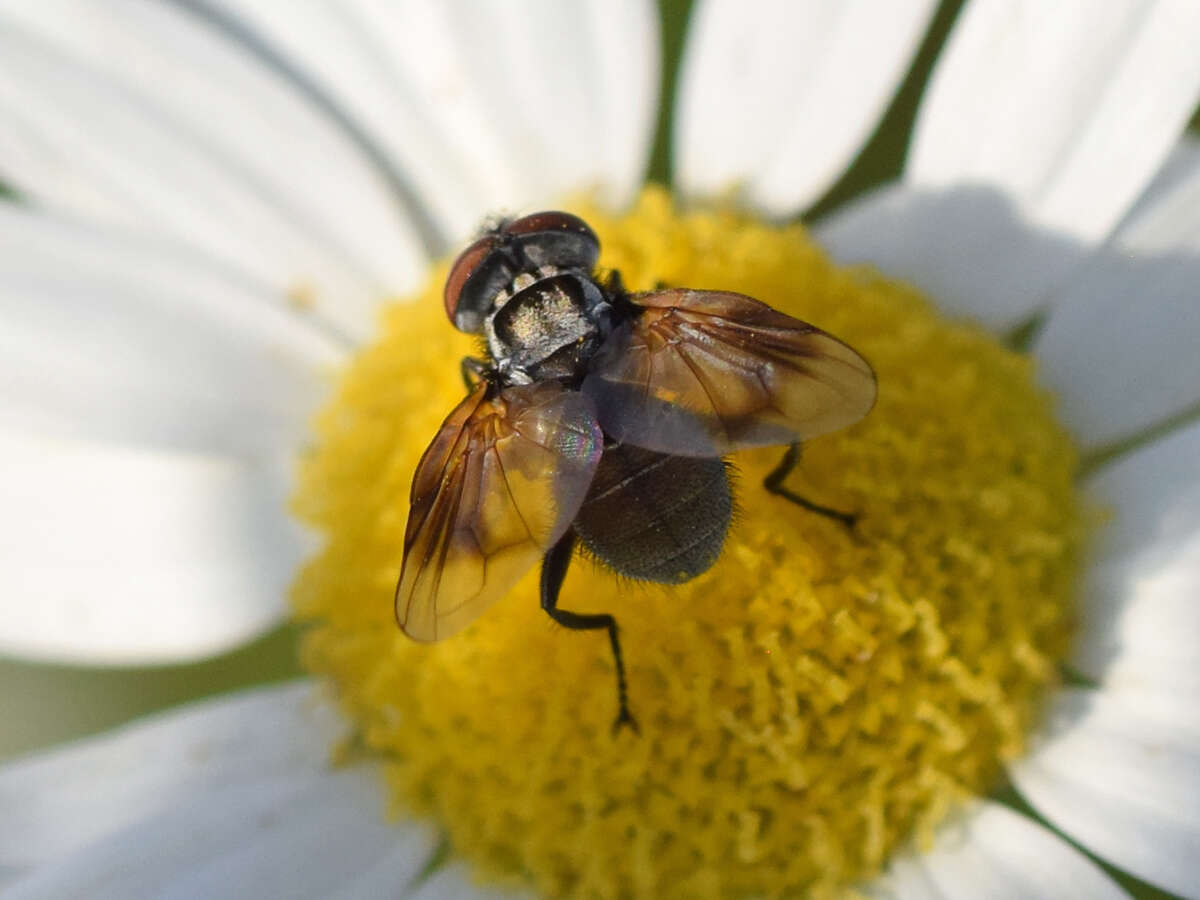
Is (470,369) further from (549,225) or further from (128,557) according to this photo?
(128,557)

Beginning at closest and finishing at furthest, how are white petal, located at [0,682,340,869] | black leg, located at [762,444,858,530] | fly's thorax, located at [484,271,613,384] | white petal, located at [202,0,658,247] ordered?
fly's thorax, located at [484,271,613,384] < black leg, located at [762,444,858,530] < white petal, located at [0,682,340,869] < white petal, located at [202,0,658,247]

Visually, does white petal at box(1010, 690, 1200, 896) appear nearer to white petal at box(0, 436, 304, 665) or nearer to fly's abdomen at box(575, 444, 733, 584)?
fly's abdomen at box(575, 444, 733, 584)

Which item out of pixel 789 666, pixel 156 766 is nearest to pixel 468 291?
pixel 789 666

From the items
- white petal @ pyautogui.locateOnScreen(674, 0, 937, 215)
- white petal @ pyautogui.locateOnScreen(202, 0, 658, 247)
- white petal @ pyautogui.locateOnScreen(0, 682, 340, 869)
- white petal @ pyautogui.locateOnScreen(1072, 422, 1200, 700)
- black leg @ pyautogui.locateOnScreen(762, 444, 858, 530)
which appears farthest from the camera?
white petal @ pyautogui.locateOnScreen(202, 0, 658, 247)

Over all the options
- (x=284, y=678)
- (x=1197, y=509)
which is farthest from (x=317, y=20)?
(x=1197, y=509)

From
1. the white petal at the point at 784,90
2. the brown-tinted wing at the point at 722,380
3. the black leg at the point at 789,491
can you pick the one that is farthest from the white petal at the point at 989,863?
the white petal at the point at 784,90

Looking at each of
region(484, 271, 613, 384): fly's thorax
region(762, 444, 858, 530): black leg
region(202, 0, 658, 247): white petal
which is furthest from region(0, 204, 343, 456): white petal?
region(762, 444, 858, 530): black leg
